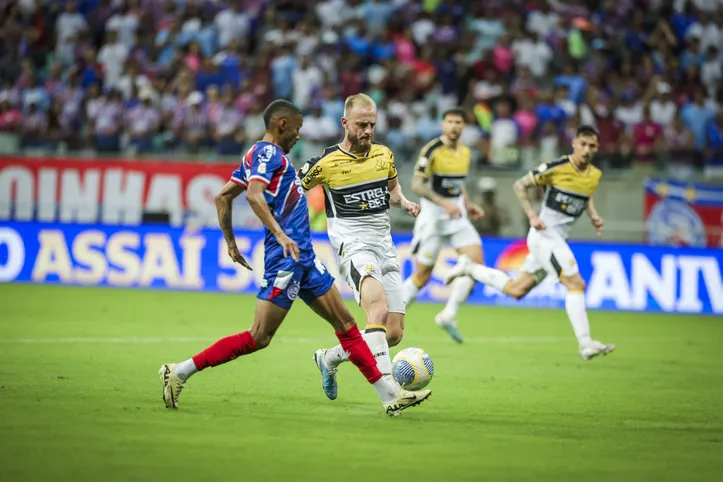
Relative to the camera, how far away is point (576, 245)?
733 inches

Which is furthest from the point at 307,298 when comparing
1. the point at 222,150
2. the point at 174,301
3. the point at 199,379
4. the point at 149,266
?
the point at 222,150

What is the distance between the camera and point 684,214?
1989 cm

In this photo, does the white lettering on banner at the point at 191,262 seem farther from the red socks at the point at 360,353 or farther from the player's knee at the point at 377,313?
the red socks at the point at 360,353

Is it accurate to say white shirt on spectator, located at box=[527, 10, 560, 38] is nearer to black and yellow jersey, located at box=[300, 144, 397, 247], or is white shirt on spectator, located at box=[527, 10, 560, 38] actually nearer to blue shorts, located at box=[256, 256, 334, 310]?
black and yellow jersey, located at box=[300, 144, 397, 247]

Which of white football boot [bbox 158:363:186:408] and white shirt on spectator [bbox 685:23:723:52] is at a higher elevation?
white shirt on spectator [bbox 685:23:723:52]

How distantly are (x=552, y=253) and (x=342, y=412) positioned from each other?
196 inches

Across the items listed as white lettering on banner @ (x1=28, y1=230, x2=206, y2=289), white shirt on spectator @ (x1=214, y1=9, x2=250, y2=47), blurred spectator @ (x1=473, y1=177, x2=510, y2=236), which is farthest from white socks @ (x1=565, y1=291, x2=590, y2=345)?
white shirt on spectator @ (x1=214, y1=9, x2=250, y2=47)

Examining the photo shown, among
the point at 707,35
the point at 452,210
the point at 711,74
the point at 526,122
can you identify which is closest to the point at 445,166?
the point at 452,210

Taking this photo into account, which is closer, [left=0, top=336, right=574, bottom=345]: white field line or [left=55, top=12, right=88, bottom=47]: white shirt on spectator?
[left=0, top=336, right=574, bottom=345]: white field line

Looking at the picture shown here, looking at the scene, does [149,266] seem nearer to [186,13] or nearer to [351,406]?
[186,13]

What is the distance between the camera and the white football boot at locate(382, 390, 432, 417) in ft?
27.2

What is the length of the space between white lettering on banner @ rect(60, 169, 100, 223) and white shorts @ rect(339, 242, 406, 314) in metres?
13.7

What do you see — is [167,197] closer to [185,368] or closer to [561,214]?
[561,214]

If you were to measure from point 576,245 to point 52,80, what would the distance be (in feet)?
40.7
